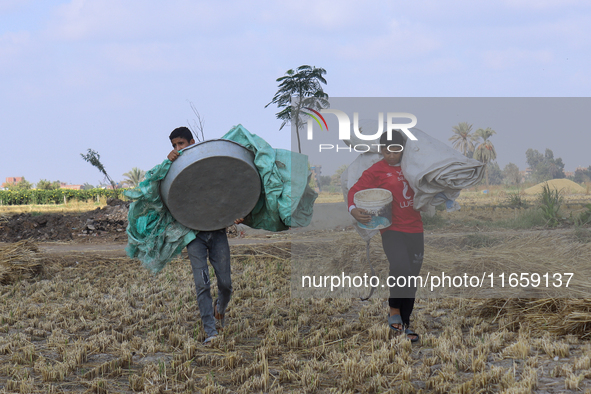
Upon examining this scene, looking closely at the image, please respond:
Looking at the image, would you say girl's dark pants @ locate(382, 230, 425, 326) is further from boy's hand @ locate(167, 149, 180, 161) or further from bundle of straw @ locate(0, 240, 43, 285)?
bundle of straw @ locate(0, 240, 43, 285)

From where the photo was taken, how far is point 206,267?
468cm

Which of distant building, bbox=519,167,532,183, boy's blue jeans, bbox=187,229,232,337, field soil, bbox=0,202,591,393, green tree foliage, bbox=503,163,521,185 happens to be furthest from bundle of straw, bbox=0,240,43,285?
distant building, bbox=519,167,532,183

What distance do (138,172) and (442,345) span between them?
47277 mm

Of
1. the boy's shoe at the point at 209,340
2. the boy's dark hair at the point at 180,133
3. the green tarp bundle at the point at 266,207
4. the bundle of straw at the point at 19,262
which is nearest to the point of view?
the boy's shoe at the point at 209,340

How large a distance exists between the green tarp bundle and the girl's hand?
0.45 m

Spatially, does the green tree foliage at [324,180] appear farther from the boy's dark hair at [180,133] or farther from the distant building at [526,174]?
the distant building at [526,174]

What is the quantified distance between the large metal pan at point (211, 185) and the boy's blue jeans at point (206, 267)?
0.62 ft

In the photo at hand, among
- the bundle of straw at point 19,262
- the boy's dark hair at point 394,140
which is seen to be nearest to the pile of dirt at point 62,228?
the bundle of straw at point 19,262

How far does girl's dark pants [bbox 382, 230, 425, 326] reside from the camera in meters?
4.46

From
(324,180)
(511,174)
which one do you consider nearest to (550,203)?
(511,174)

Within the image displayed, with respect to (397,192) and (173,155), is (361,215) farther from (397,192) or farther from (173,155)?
(173,155)

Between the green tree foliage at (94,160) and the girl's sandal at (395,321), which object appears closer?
the girl's sandal at (395,321)

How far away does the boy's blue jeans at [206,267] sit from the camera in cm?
457

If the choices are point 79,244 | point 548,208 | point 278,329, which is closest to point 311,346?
point 278,329
